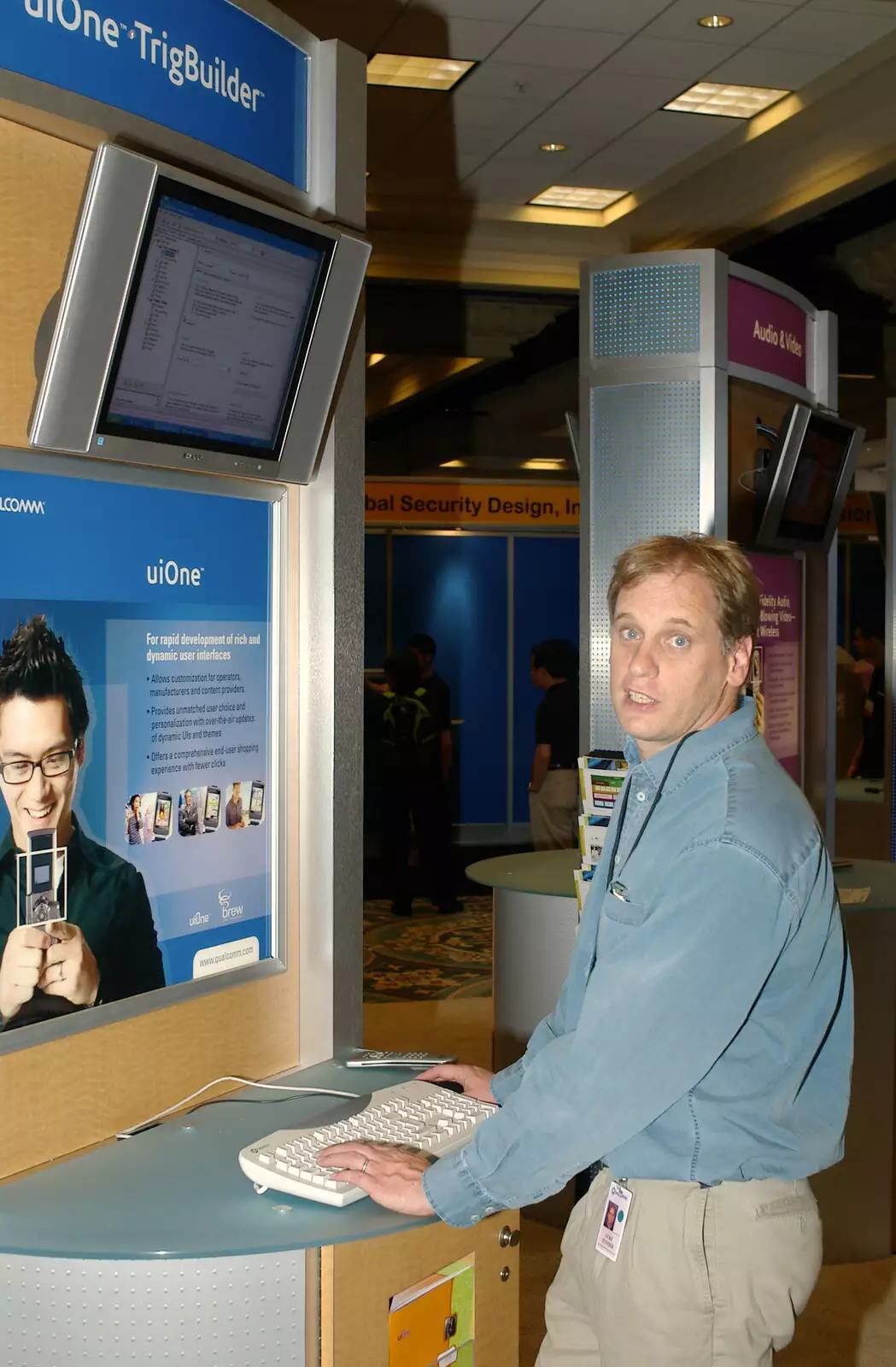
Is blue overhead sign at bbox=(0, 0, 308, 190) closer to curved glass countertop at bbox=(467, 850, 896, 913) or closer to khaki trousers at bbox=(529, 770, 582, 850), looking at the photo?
curved glass countertop at bbox=(467, 850, 896, 913)

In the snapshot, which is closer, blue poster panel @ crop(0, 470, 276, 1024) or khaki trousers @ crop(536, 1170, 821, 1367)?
khaki trousers @ crop(536, 1170, 821, 1367)

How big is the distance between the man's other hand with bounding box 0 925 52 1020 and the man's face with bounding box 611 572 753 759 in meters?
0.88

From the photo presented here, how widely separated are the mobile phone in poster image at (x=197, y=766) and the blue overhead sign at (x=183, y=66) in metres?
0.76

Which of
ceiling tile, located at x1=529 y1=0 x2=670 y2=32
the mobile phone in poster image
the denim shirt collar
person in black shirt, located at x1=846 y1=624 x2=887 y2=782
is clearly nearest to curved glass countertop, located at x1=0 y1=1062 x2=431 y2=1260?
the mobile phone in poster image

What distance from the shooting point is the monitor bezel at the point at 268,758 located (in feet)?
6.55

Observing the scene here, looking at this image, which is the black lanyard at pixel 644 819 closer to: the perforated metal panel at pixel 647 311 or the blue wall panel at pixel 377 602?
the perforated metal panel at pixel 647 311

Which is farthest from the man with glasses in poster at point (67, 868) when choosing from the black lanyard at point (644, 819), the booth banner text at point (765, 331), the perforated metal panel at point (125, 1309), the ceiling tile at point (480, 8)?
the ceiling tile at point (480, 8)

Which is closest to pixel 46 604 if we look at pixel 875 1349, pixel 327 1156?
pixel 327 1156

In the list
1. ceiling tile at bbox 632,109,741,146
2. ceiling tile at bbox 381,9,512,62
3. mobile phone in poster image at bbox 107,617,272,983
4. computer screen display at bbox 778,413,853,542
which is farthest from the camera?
ceiling tile at bbox 632,109,741,146

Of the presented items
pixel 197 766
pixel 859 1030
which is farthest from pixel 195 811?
pixel 859 1030

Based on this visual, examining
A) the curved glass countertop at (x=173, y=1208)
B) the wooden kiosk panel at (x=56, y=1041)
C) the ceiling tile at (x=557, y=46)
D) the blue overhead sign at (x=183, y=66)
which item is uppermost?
the ceiling tile at (x=557, y=46)

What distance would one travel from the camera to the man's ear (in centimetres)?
190

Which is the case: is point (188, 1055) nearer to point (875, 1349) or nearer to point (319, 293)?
point (319, 293)

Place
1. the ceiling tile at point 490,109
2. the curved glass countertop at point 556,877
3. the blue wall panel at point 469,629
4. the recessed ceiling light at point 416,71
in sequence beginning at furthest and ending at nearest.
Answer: the blue wall panel at point 469,629 < the ceiling tile at point 490,109 < the recessed ceiling light at point 416,71 < the curved glass countertop at point 556,877
